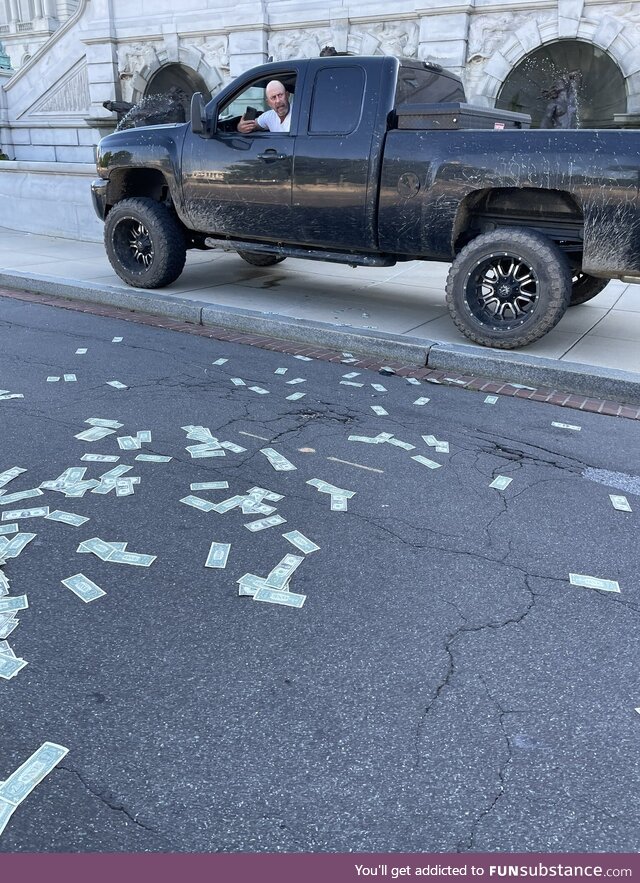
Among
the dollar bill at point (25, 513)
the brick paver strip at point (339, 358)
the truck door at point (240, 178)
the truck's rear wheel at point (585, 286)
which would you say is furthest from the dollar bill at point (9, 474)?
the truck's rear wheel at point (585, 286)

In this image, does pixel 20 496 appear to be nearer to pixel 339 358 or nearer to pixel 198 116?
pixel 339 358

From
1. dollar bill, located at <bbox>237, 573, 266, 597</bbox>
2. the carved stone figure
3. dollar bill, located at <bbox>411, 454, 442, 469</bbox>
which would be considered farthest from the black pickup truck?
the carved stone figure

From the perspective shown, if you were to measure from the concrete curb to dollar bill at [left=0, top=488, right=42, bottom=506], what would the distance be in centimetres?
363

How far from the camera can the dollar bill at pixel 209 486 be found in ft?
13.2

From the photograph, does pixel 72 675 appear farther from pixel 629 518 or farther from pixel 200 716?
pixel 629 518

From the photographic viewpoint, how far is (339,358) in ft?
21.9

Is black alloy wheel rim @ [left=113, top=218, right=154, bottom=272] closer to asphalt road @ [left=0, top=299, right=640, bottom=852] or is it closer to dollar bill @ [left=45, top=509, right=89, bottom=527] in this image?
asphalt road @ [left=0, top=299, right=640, bottom=852]

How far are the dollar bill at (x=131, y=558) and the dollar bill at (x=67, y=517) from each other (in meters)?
0.36

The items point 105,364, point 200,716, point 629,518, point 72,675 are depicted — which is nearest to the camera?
point 200,716

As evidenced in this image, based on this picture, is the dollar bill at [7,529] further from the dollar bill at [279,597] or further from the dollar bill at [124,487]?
the dollar bill at [279,597]

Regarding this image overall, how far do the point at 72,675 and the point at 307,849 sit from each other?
3.52 ft

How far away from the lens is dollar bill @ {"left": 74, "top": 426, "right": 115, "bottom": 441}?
4.60 m

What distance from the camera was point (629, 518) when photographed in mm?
3854

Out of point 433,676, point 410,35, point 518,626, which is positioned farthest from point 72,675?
point 410,35
